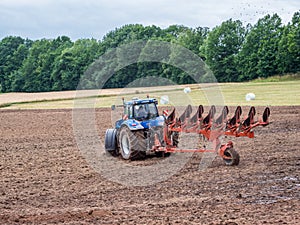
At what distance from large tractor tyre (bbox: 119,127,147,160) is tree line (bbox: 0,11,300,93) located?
3658 cm

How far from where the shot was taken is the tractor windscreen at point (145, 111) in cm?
1638

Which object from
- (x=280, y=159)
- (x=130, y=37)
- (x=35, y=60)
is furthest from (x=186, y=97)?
(x=35, y=60)

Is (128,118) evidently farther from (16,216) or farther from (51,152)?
(16,216)

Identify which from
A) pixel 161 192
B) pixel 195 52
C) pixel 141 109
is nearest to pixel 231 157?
pixel 161 192

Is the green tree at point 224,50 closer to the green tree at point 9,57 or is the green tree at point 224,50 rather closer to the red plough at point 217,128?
the green tree at point 9,57

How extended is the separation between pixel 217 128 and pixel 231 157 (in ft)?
2.69

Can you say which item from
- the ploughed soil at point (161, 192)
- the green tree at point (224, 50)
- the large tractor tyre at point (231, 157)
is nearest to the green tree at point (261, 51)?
the green tree at point (224, 50)

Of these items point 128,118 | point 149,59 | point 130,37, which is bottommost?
point 128,118

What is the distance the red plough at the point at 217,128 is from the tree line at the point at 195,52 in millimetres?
37445

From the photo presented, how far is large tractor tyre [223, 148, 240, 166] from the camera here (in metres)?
14.4

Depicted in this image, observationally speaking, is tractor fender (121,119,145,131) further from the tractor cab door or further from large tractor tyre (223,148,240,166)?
large tractor tyre (223,148,240,166)

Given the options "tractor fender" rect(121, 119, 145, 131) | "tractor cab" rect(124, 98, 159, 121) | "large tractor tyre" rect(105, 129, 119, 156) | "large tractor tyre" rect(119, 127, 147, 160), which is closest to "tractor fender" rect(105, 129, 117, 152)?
"large tractor tyre" rect(105, 129, 119, 156)

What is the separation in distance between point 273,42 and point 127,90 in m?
39.5

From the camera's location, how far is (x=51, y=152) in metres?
19.6
